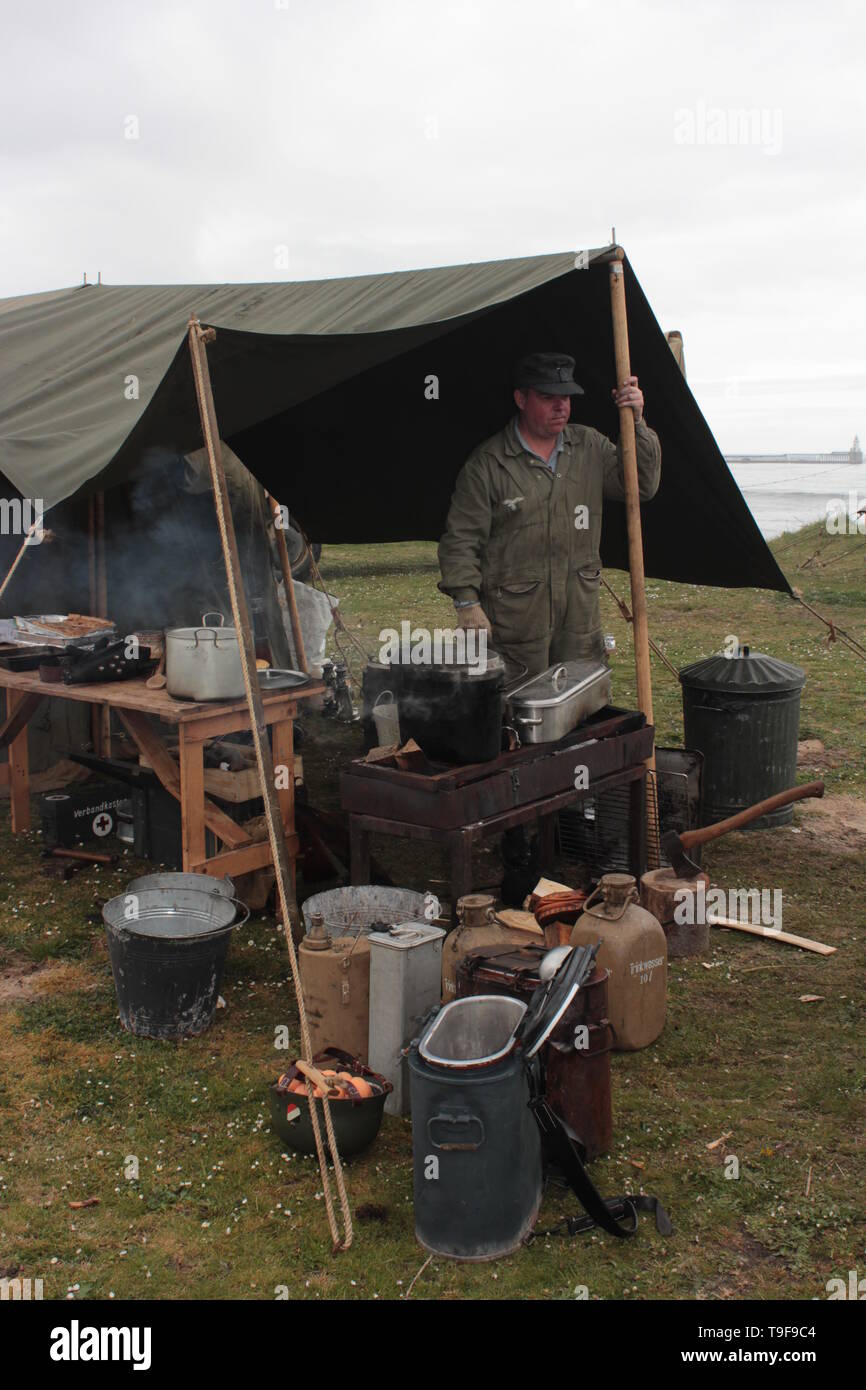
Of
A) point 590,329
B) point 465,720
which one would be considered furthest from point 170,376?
point 590,329

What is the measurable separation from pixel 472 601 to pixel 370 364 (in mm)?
1244

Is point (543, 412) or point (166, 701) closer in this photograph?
point (166, 701)

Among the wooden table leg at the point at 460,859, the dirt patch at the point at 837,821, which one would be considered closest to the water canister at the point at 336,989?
the wooden table leg at the point at 460,859

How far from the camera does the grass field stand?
120 inches

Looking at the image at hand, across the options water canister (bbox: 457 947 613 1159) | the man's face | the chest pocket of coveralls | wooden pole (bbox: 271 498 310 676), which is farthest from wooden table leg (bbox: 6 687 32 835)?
water canister (bbox: 457 947 613 1159)

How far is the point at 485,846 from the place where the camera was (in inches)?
250

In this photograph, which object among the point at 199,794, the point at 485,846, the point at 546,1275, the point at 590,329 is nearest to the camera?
the point at 546,1275

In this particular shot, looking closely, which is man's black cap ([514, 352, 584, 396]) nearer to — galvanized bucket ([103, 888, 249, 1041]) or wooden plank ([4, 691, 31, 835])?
galvanized bucket ([103, 888, 249, 1041])

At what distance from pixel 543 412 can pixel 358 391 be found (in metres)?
1.49

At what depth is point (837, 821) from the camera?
6621 mm

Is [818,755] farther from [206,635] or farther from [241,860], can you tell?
[206,635]

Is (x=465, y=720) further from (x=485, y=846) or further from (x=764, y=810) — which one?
(x=485, y=846)

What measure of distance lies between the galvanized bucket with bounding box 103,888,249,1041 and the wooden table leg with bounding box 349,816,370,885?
0.48 m

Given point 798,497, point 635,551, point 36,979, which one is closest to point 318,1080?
point 36,979
